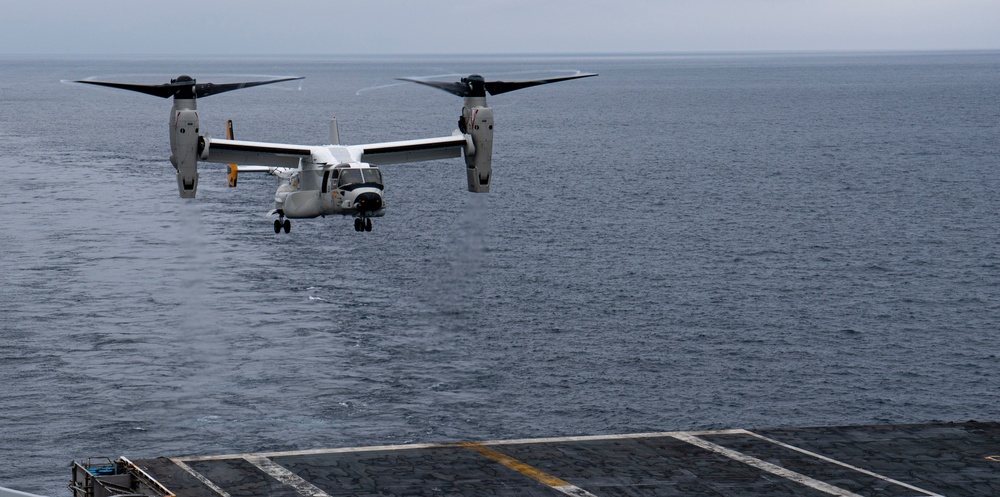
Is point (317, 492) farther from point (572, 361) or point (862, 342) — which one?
point (862, 342)

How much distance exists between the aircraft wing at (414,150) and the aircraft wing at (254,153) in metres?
3.43

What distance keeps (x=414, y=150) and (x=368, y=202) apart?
4.04 meters

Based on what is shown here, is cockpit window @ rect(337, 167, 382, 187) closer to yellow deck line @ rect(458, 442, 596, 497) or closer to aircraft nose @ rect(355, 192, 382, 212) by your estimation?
aircraft nose @ rect(355, 192, 382, 212)

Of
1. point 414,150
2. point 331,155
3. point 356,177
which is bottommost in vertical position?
point 356,177

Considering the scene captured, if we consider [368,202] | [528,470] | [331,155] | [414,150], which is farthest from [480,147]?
[528,470]

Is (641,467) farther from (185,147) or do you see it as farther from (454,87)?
(185,147)

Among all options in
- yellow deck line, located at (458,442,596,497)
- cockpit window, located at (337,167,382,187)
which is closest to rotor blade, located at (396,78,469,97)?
cockpit window, located at (337,167,382,187)

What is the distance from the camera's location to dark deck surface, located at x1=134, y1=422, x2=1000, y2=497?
156 ft

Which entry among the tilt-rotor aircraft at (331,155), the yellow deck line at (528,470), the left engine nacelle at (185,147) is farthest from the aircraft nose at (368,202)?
the yellow deck line at (528,470)

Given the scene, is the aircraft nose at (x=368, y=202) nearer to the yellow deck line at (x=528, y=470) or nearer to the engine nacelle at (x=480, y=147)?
the engine nacelle at (x=480, y=147)

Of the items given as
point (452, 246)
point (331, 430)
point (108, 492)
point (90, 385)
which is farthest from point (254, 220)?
point (108, 492)

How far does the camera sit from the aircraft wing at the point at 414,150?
5600 centimetres

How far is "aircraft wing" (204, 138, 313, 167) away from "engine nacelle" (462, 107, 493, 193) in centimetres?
1150

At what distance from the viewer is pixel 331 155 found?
65.6 meters
